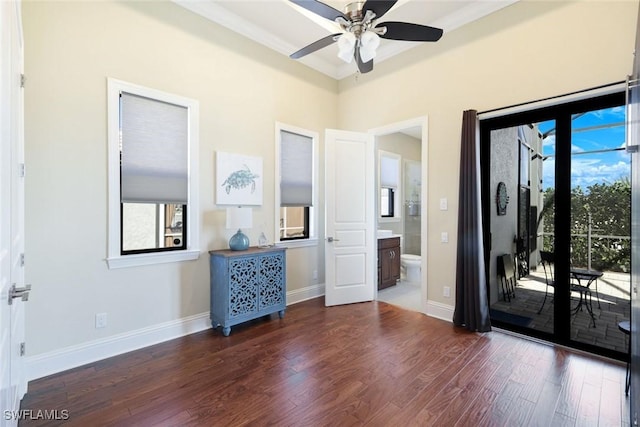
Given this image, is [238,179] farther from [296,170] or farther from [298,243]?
[298,243]

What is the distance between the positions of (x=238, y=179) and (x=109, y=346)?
6.68ft

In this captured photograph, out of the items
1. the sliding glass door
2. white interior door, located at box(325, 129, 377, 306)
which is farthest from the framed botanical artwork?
the sliding glass door

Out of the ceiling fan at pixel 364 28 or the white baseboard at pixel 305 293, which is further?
the white baseboard at pixel 305 293

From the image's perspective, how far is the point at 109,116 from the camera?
2.60 meters

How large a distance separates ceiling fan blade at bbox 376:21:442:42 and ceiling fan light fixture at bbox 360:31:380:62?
3.5 inches

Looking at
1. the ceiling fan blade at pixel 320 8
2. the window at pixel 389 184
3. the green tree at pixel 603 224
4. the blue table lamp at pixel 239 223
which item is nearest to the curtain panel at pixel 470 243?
the green tree at pixel 603 224

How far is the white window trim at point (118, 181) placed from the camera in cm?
261

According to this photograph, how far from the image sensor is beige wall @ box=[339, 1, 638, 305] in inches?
97.7

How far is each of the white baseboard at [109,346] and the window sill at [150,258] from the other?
633 mm

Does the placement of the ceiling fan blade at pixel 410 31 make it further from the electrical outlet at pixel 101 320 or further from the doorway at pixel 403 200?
the electrical outlet at pixel 101 320

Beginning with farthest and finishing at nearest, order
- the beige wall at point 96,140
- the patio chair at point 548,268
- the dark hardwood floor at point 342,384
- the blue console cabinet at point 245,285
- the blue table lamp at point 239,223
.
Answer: the blue table lamp at point 239,223 < the blue console cabinet at point 245,285 < the patio chair at point 548,268 < the beige wall at point 96,140 < the dark hardwood floor at point 342,384

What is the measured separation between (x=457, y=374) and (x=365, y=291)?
1.98 m

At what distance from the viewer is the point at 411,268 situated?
5.46 meters

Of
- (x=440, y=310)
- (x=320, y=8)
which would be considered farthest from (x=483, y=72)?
(x=440, y=310)
